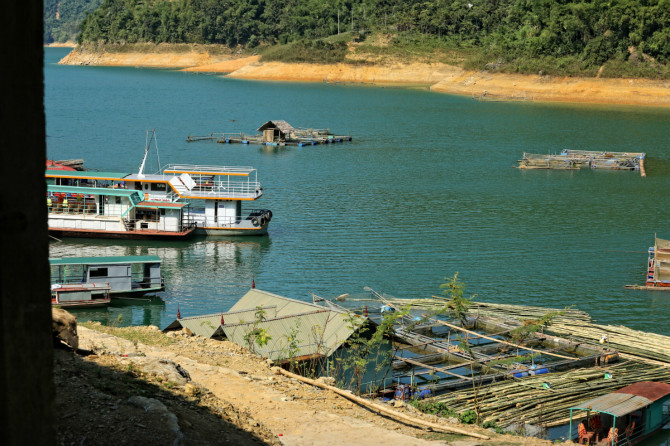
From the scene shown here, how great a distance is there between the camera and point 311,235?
137 feet

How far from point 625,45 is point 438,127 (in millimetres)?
46124

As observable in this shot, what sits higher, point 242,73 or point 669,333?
point 242,73

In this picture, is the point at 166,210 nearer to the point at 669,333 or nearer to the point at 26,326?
the point at 669,333

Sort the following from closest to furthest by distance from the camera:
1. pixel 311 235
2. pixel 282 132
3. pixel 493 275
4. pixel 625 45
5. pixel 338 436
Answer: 1. pixel 338 436
2. pixel 493 275
3. pixel 311 235
4. pixel 282 132
5. pixel 625 45

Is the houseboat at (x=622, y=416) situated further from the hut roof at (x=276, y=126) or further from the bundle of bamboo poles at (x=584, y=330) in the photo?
the hut roof at (x=276, y=126)

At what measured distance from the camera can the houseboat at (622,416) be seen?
17.8 m

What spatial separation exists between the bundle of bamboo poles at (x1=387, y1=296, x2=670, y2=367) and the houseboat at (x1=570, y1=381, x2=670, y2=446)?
4.76 m

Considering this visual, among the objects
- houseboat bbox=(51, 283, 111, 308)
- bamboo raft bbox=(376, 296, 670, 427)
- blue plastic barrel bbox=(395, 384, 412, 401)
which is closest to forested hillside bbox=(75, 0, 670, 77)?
bamboo raft bbox=(376, 296, 670, 427)

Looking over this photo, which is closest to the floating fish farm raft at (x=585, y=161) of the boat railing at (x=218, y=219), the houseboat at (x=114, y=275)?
the boat railing at (x=218, y=219)

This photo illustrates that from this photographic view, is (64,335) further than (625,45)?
No

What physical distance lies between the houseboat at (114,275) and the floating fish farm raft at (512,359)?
7.09 metres

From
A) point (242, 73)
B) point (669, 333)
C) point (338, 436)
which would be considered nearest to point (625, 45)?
point (242, 73)

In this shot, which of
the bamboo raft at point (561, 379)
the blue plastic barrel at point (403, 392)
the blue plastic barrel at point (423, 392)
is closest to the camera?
the bamboo raft at point (561, 379)

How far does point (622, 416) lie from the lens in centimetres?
1858
